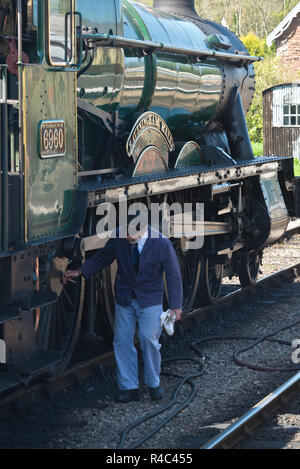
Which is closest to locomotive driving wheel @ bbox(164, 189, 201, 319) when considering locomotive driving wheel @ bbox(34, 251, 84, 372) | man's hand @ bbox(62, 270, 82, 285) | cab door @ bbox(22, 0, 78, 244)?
locomotive driving wheel @ bbox(34, 251, 84, 372)

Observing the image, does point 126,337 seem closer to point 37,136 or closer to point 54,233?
point 54,233

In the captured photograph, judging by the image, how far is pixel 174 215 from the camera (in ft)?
28.9

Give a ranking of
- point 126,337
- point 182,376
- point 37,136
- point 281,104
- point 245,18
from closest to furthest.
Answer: point 37,136, point 126,337, point 182,376, point 281,104, point 245,18

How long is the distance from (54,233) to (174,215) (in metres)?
2.52

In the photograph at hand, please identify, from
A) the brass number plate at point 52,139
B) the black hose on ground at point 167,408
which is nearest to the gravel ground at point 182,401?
the black hose on ground at point 167,408

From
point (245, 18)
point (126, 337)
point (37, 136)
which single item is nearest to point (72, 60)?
point (37, 136)

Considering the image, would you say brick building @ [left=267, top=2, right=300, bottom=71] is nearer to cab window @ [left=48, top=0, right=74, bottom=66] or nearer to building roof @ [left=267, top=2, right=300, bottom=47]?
building roof @ [left=267, top=2, right=300, bottom=47]

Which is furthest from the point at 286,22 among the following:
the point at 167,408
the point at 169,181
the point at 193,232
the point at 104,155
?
the point at 167,408

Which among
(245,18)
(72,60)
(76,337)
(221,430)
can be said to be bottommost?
(221,430)

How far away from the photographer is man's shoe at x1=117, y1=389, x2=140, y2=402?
6.93 meters

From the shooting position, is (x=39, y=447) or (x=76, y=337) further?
(x=76, y=337)

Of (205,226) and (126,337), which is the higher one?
(205,226)

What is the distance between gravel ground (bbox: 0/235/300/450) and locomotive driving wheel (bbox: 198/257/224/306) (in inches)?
9.0
